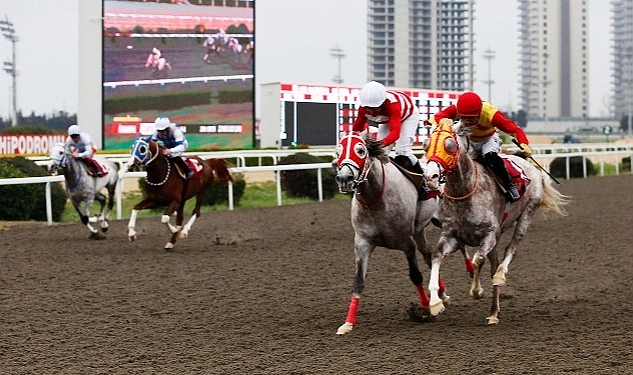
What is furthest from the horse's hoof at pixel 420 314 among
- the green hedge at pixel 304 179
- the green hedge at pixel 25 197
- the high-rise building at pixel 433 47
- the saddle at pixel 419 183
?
the high-rise building at pixel 433 47

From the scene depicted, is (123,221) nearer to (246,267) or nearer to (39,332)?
(246,267)

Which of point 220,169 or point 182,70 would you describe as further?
point 182,70

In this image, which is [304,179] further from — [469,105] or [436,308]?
[436,308]

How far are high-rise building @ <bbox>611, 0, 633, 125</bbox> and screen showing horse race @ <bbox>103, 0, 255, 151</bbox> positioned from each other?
125m

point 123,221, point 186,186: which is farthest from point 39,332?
point 123,221

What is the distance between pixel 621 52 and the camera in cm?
15862

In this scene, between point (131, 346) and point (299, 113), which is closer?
point (131, 346)

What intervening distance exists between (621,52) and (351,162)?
162389 mm

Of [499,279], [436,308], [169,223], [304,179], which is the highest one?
[304,179]

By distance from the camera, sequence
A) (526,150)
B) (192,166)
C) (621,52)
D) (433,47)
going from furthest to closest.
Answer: (621,52)
(433,47)
(192,166)
(526,150)

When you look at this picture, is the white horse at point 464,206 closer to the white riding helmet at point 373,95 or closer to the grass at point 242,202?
the white riding helmet at point 373,95

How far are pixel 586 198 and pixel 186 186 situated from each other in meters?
8.69

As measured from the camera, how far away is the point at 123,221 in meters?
14.0

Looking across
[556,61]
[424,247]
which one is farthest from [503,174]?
[556,61]
